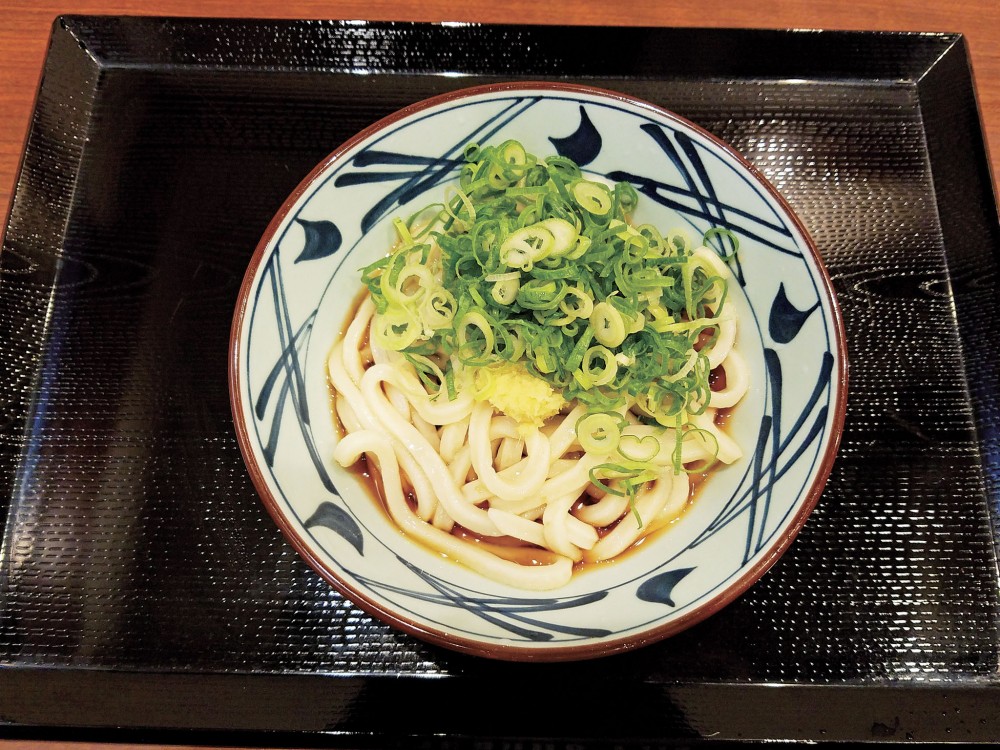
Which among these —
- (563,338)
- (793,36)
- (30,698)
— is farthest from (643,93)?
(30,698)

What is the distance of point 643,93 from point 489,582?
1.57 m

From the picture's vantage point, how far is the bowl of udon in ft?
4.48

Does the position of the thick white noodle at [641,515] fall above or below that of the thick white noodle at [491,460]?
below

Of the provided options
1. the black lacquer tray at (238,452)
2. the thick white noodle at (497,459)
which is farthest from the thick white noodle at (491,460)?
the black lacquer tray at (238,452)

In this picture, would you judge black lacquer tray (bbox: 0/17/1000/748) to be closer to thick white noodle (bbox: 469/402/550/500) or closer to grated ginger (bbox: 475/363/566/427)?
thick white noodle (bbox: 469/402/550/500)

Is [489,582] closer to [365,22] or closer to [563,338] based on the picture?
[563,338]

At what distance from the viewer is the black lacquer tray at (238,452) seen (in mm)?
1474

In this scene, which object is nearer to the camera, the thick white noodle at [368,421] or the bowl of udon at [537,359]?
the bowl of udon at [537,359]

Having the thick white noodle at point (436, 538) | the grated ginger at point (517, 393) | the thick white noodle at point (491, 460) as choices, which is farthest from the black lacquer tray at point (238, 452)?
the grated ginger at point (517, 393)

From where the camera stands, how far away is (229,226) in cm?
195

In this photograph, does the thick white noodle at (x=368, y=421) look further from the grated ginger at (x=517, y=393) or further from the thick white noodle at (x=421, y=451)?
Result: the grated ginger at (x=517, y=393)

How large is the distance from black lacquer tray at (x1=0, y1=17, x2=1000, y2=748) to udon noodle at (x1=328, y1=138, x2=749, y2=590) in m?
0.27

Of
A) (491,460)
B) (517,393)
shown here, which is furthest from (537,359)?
(491,460)

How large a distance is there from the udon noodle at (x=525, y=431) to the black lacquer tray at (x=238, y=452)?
27cm
